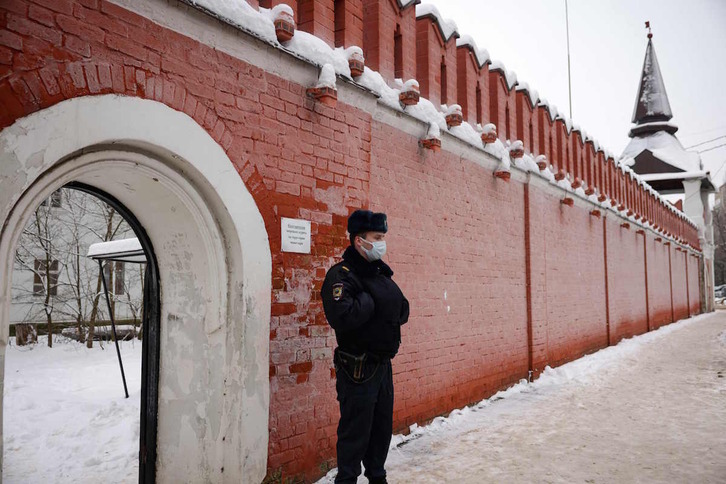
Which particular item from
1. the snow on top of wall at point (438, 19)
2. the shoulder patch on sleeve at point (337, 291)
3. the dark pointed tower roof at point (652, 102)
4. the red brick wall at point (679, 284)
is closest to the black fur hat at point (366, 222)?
the shoulder patch on sleeve at point (337, 291)

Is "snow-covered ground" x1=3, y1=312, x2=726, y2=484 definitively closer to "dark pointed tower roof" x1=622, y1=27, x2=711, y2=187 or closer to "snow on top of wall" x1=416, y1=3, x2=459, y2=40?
"snow on top of wall" x1=416, y1=3, x2=459, y2=40

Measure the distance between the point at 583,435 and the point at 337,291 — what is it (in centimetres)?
379

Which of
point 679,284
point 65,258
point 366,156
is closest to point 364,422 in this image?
point 366,156

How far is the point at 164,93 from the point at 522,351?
6695mm

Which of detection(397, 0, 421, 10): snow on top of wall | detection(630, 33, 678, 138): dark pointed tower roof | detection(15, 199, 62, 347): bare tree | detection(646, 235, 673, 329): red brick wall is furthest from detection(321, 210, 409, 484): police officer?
detection(630, 33, 678, 138): dark pointed tower roof

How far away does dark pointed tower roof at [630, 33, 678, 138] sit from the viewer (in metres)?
34.3

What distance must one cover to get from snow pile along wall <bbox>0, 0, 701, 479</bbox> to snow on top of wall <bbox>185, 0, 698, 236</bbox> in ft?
0.06

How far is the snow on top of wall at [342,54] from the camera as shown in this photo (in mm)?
3623

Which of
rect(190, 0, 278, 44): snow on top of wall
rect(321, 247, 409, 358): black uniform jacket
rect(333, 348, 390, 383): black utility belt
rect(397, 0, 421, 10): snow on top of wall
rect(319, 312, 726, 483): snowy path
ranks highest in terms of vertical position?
rect(397, 0, 421, 10): snow on top of wall

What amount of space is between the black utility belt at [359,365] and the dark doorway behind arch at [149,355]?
143 cm

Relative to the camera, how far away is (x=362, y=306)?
10.3 feet

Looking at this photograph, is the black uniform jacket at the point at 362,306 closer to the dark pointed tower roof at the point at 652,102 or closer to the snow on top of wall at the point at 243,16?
the snow on top of wall at the point at 243,16

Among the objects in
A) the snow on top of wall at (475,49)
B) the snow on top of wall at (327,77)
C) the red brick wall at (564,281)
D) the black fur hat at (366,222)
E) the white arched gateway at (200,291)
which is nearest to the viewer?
the white arched gateway at (200,291)

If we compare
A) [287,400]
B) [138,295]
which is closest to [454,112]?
[287,400]
